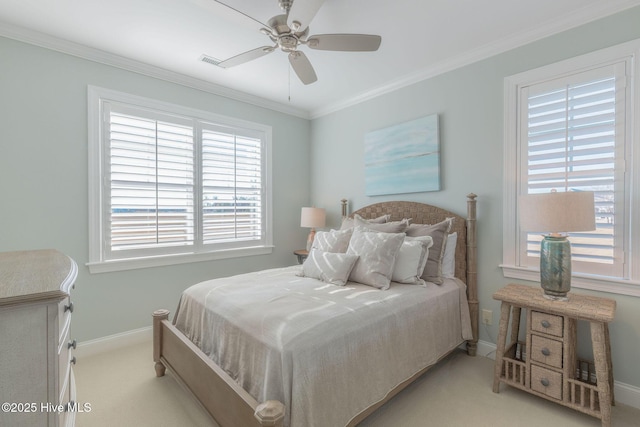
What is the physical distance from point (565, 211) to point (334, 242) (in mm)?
1710

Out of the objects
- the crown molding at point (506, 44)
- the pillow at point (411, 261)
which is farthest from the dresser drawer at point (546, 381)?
the crown molding at point (506, 44)

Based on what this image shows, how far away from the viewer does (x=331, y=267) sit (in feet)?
7.82

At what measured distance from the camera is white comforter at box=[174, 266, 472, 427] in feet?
4.44

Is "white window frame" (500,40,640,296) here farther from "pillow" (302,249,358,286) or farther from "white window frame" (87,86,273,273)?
"white window frame" (87,86,273,273)

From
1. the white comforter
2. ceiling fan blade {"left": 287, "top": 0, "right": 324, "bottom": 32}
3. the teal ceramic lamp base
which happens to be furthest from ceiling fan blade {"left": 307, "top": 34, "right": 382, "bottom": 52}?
the teal ceramic lamp base

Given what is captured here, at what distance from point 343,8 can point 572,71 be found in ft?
5.84

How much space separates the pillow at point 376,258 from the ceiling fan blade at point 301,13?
5.31 feet

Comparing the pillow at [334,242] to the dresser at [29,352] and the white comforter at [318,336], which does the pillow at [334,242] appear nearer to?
the white comforter at [318,336]

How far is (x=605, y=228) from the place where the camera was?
206cm

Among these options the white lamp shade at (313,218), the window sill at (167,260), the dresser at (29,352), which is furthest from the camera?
the white lamp shade at (313,218)

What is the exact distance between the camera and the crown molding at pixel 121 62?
234 centimetres

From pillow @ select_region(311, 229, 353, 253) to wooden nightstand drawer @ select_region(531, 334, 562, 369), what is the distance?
4.99 feet

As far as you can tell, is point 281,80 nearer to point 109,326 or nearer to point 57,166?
point 57,166

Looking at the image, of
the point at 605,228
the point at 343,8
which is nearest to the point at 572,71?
the point at 605,228
